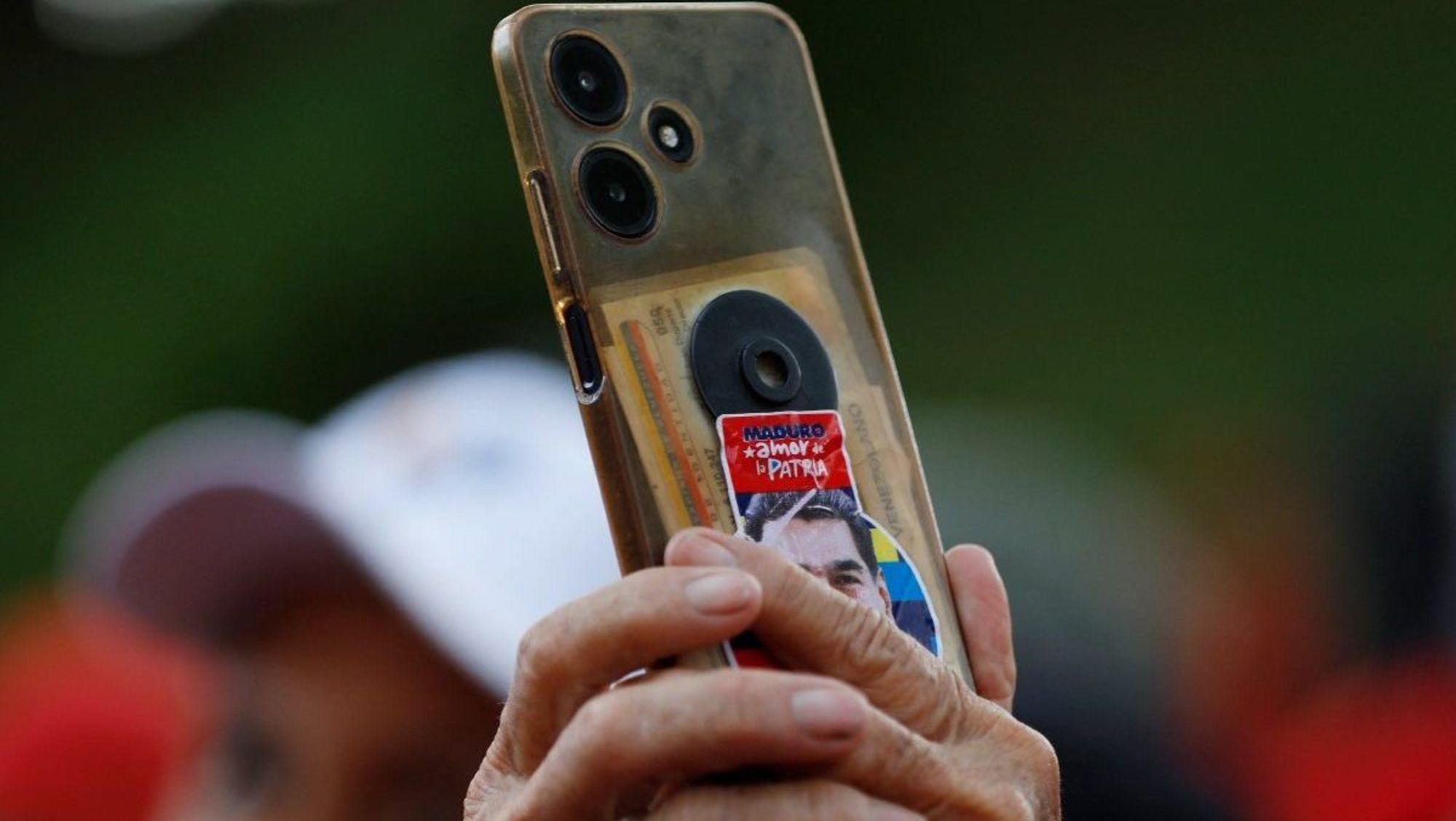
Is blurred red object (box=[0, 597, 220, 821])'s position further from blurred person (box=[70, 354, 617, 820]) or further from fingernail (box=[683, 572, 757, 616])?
fingernail (box=[683, 572, 757, 616])

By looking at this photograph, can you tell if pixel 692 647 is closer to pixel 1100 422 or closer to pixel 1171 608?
pixel 1171 608

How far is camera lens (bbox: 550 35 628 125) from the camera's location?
1.04 meters

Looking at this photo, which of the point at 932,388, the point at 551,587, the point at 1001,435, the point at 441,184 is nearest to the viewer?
the point at 551,587

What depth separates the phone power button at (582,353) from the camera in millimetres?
993

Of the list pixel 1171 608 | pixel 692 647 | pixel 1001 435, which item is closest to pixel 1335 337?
pixel 1001 435

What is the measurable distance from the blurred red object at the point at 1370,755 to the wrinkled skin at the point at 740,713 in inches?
65.9

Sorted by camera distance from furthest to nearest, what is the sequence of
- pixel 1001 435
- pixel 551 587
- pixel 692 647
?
pixel 1001 435, pixel 551 587, pixel 692 647

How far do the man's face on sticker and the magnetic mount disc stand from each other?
7 cm

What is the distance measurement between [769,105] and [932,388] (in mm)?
2974

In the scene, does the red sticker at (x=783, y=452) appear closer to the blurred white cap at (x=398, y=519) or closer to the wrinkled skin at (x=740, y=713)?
the wrinkled skin at (x=740, y=713)

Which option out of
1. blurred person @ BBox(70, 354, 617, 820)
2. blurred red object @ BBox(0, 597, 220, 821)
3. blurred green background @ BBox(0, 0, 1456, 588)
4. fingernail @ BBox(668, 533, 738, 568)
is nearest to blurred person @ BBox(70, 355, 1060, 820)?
blurred person @ BBox(70, 354, 617, 820)

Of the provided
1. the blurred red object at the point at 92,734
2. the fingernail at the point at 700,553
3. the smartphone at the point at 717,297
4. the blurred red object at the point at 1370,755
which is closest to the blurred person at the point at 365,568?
the blurred red object at the point at 92,734

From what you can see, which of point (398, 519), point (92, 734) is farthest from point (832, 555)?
point (92, 734)

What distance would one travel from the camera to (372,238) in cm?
477
